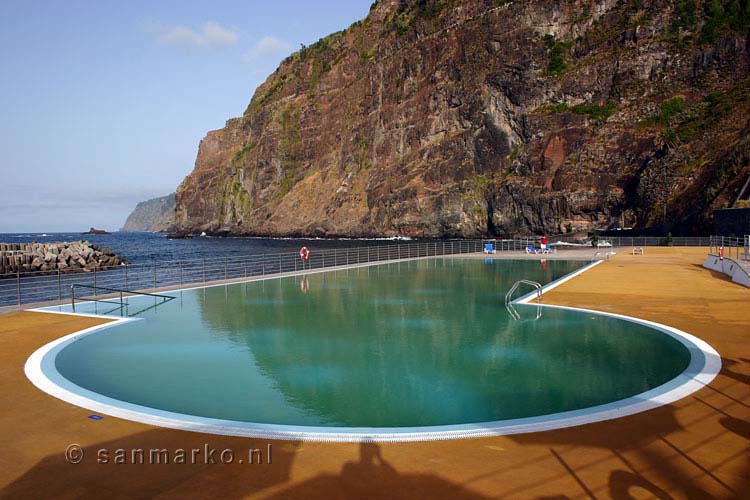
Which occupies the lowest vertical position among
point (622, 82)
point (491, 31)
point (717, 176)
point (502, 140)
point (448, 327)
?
point (448, 327)

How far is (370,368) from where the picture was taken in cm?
970

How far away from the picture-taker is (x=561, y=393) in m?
8.03

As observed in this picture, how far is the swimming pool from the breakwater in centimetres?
3196

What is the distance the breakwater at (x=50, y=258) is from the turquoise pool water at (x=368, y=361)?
31337 mm

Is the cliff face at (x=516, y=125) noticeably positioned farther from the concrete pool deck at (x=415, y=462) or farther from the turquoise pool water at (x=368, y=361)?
the concrete pool deck at (x=415, y=462)

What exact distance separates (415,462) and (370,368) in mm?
4485

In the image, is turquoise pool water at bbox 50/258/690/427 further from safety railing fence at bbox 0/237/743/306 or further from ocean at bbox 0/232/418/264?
ocean at bbox 0/232/418/264

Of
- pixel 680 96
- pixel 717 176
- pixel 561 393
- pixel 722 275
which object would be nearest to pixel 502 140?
pixel 680 96

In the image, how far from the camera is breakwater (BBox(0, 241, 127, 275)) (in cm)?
4403

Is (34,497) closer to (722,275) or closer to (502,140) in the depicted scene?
(722,275)

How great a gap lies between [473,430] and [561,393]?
2.48 meters

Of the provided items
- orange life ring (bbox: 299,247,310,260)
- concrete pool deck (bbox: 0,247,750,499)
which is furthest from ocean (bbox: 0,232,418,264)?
concrete pool deck (bbox: 0,247,750,499)

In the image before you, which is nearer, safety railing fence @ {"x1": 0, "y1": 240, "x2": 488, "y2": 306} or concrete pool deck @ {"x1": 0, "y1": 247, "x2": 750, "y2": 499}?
concrete pool deck @ {"x1": 0, "y1": 247, "x2": 750, "y2": 499}

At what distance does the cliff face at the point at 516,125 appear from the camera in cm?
6969
